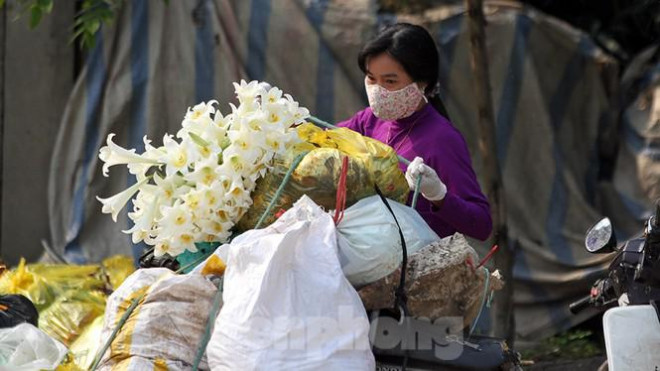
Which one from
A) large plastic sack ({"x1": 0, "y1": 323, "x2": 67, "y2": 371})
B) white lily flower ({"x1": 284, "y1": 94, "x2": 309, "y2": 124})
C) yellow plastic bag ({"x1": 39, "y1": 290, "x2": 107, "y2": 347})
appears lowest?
yellow plastic bag ({"x1": 39, "y1": 290, "x2": 107, "y2": 347})

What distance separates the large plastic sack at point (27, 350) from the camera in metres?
3.33

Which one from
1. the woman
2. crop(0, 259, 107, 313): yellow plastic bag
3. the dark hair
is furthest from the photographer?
crop(0, 259, 107, 313): yellow plastic bag

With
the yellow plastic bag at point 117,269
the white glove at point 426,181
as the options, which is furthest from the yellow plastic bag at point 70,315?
the white glove at point 426,181

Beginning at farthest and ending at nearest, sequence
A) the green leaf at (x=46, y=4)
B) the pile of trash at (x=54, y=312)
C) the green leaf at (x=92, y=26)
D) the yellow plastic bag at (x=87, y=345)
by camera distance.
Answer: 1. the green leaf at (x=92, y=26)
2. the green leaf at (x=46, y=4)
3. the yellow plastic bag at (x=87, y=345)
4. the pile of trash at (x=54, y=312)

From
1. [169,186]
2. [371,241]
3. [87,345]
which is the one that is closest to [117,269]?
[87,345]

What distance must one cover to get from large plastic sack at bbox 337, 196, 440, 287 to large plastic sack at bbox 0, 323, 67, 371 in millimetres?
1047

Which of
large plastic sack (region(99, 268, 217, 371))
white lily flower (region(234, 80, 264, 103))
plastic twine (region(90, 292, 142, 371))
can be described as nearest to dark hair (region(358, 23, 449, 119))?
white lily flower (region(234, 80, 264, 103))

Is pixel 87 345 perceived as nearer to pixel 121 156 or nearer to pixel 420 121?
pixel 121 156

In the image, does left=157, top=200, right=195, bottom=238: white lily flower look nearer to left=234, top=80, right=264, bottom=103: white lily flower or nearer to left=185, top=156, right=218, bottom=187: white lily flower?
left=185, top=156, right=218, bottom=187: white lily flower

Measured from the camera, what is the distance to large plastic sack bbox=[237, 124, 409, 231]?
3.06m

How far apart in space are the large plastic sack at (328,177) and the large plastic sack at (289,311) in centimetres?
24

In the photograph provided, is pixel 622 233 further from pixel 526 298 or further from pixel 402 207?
pixel 402 207

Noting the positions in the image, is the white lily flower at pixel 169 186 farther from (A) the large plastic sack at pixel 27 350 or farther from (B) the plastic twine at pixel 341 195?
(A) the large plastic sack at pixel 27 350

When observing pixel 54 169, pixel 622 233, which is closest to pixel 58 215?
pixel 54 169
